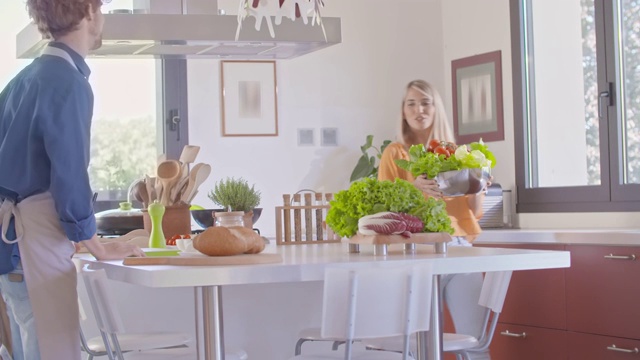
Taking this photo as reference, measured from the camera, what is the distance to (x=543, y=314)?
4.59 meters

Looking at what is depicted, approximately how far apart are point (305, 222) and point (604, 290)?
1382 mm

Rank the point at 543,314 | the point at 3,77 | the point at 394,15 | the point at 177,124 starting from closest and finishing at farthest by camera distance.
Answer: the point at 543,314 < the point at 3,77 < the point at 177,124 < the point at 394,15

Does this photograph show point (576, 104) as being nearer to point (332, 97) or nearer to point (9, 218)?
point (332, 97)

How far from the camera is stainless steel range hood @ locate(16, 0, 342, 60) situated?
13.3ft

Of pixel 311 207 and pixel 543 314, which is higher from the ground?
pixel 311 207

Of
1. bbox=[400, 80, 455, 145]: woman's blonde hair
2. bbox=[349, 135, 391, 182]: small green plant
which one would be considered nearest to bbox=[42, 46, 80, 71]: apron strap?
bbox=[400, 80, 455, 145]: woman's blonde hair

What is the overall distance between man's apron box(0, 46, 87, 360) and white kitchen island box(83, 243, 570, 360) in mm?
139

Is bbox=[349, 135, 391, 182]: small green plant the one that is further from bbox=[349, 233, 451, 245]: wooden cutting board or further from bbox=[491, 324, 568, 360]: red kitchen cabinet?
bbox=[349, 233, 451, 245]: wooden cutting board

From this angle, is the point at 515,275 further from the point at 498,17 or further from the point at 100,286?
the point at 100,286

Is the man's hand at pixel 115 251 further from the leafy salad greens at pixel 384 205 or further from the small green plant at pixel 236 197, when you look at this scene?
the small green plant at pixel 236 197

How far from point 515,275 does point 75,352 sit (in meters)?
2.66

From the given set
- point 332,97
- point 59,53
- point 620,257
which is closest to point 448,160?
point 620,257

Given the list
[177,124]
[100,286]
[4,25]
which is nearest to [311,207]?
[100,286]

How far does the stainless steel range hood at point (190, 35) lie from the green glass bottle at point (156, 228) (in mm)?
817
